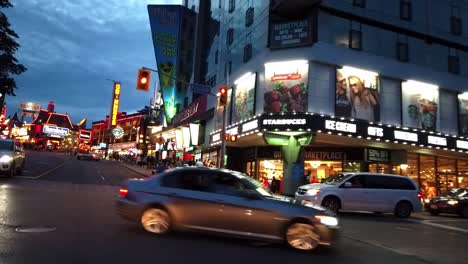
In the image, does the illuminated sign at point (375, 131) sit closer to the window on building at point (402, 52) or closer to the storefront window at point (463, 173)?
the window on building at point (402, 52)

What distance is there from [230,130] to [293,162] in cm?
623

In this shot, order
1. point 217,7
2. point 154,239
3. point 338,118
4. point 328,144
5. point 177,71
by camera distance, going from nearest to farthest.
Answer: point 154,239 < point 338,118 < point 328,144 < point 217,7 < point 177,71

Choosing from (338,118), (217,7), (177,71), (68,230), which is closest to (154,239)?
(68,230)

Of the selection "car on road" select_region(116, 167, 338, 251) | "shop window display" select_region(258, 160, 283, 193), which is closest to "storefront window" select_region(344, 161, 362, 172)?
"shop window display" select_region(258, 160, 283, 193)

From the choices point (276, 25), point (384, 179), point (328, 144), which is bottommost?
point (384, 179)

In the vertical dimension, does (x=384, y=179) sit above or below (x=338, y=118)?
below

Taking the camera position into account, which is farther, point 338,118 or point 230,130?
point 230,130

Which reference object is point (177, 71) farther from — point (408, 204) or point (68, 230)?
point (68, 230)

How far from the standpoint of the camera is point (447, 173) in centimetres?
3200

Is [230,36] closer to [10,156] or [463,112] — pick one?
[463,112]

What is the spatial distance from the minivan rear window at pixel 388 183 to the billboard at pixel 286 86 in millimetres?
8012

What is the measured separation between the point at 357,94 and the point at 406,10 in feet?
29.3

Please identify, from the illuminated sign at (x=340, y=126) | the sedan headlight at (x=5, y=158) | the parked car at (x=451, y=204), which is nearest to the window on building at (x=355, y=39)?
the illuminated sign at (x=340, y=126)

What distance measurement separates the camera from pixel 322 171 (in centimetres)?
2869
